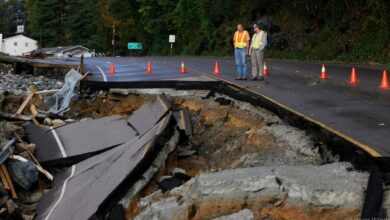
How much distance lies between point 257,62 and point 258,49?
515mm

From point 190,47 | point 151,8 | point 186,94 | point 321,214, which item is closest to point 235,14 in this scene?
point 190,47

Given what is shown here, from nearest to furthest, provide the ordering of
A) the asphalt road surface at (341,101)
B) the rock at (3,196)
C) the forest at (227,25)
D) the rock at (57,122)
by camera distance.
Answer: the asphalt road surface at (341,101) < the rock at (3,196) < the rock at (57,122) < the forest at (227,25)

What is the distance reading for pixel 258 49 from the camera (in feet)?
52.8

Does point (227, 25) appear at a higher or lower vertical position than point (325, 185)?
higher

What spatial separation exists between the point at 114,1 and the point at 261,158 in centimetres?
7146

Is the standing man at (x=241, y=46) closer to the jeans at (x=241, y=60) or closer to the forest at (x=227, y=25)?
the jeans at (x=241, y=60)

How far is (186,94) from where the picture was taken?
14.8 meters

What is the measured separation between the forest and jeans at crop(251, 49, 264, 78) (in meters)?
9.54

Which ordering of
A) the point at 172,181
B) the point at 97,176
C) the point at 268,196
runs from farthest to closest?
1. the point at 97,176
2. the point at 172,181
3. the point at 268,196

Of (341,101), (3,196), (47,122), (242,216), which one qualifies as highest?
(341,101)

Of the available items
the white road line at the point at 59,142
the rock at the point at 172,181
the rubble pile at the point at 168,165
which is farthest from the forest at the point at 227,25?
the rock at the point at 172,181

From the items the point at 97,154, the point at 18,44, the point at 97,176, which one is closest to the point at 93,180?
the point at 97,176

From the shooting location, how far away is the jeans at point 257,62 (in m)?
16.2

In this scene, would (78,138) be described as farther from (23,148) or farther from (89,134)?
(23,148)
